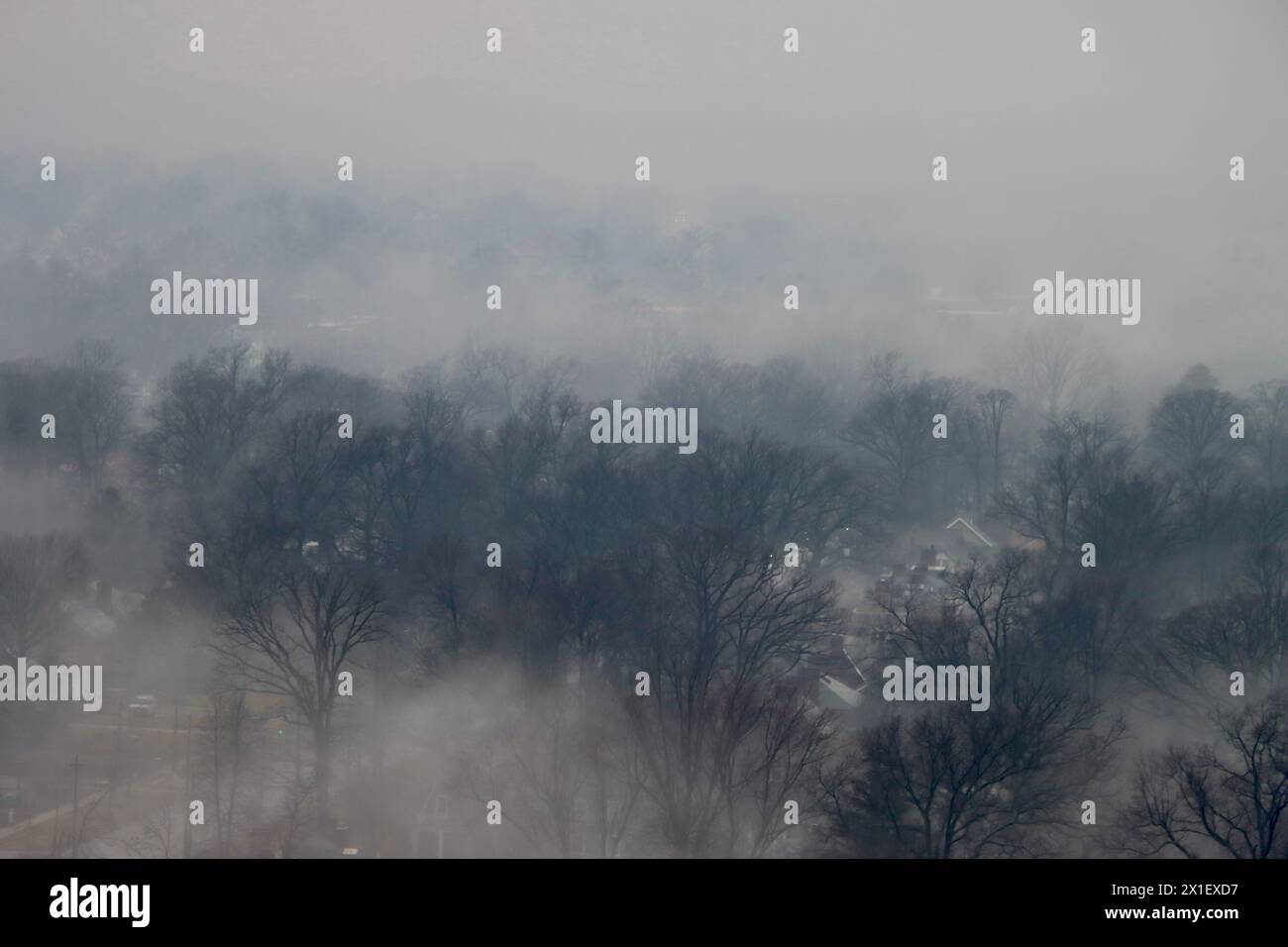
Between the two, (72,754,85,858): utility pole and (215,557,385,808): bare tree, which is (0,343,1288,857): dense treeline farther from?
(72,754,85,858): utility pole

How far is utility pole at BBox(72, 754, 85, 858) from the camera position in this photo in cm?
1256

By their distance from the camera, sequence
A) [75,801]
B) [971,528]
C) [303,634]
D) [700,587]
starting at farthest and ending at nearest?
[971,528] → [700,587] → [303,634] → [75,801]

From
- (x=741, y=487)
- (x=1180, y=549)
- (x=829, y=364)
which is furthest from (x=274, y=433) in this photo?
(x=1180, y=549)

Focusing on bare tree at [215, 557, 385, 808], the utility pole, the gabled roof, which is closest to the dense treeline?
bare tree at [215, 557, 385, 808]

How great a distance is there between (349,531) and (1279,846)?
1117 cm

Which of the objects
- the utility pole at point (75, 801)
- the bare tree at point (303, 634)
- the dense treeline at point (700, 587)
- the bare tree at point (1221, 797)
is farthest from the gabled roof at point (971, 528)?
the utility pole at point (75, 801)

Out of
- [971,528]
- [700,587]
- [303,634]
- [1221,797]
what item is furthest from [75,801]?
[971,528]

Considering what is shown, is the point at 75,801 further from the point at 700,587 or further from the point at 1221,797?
the point at 1221,797

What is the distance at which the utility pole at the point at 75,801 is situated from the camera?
12562mm

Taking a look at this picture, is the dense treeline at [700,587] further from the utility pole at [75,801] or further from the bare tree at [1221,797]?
the utility pole at [75,801]

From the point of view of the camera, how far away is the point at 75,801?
13.1 meters

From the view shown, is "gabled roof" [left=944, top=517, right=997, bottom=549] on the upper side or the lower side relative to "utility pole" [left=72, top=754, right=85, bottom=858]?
upper

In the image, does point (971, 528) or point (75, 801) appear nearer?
point (75, 801)

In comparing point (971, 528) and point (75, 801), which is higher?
point (971, 528)
